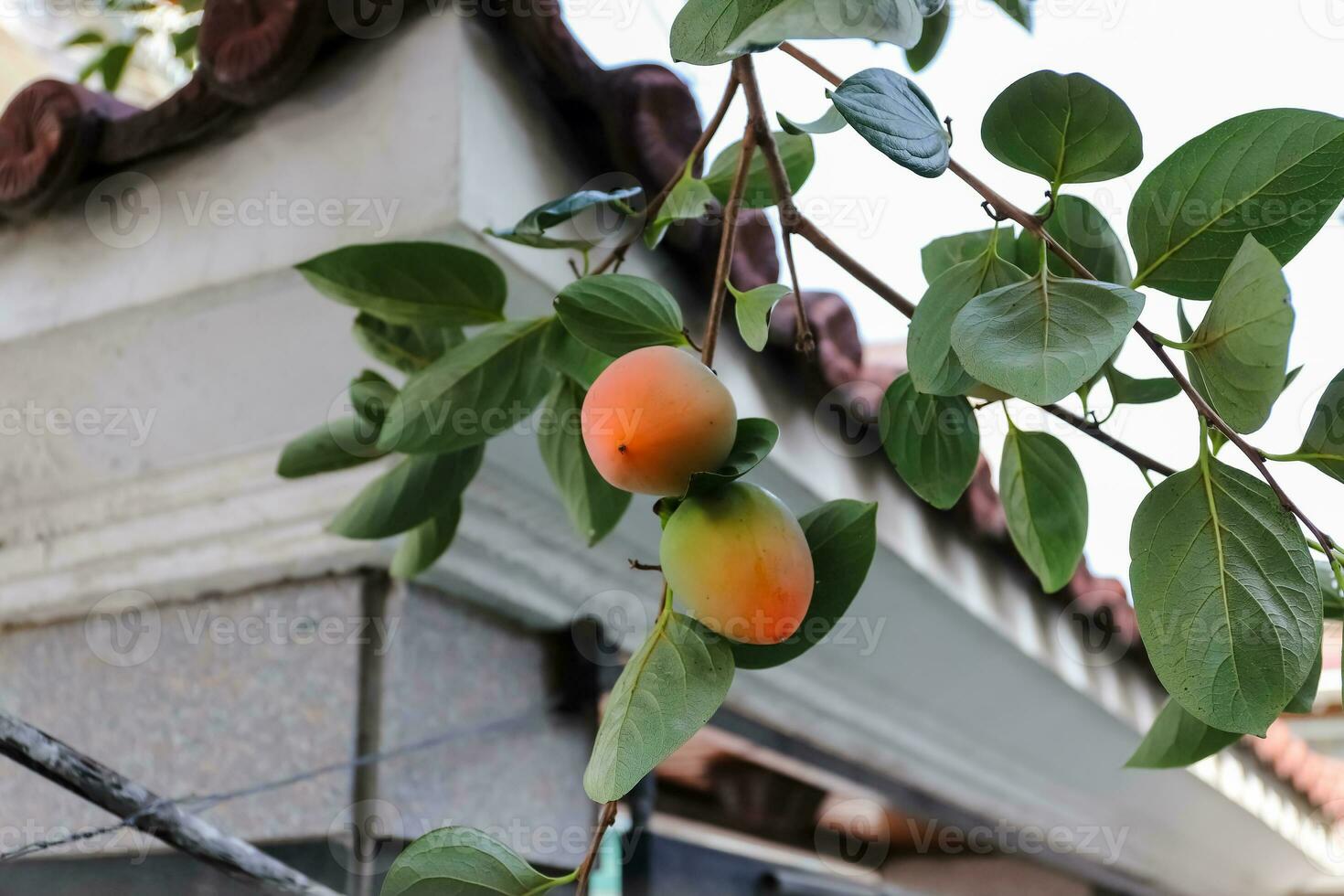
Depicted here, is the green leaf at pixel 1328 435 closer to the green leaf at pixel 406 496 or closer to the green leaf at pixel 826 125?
the green leaf at pixel 826 125

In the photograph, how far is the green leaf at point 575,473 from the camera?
508mm

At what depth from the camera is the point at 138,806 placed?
43 centimetres

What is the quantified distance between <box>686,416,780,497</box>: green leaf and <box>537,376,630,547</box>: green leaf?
0.16 m

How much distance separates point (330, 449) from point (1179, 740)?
0.39 m

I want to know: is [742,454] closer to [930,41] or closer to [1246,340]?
[1246,340]

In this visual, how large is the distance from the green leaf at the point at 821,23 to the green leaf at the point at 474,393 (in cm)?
24

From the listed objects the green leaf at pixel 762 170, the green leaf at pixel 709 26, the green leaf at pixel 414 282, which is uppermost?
the green leaf at pixel 709 26

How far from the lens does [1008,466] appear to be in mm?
481

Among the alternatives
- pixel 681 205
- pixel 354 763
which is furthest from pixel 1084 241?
pixel 354 763

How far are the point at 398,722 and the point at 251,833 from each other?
116 millimetres

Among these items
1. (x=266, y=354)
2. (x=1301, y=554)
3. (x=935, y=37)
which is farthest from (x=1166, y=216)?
(x=266, y=354)

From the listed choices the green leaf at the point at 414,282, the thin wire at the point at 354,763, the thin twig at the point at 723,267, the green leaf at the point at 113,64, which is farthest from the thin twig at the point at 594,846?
the green leaf at the point at 113,64

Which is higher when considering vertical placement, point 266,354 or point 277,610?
point 266,354

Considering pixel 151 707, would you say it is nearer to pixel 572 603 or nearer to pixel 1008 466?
pixel 572 603
